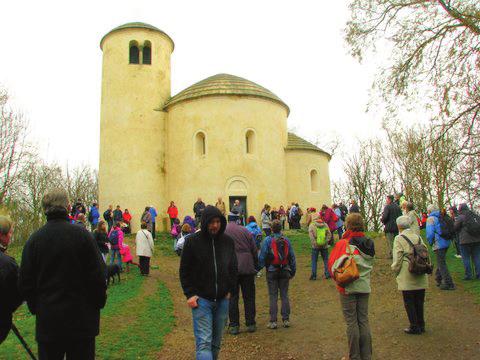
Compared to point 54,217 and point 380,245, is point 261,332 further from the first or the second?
point 380,245

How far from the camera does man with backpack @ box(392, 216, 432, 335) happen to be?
7098 mm

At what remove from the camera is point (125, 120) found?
27.4 meters

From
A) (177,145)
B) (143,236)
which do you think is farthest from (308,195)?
(143,236)

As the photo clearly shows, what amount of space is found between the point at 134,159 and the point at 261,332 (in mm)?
20787

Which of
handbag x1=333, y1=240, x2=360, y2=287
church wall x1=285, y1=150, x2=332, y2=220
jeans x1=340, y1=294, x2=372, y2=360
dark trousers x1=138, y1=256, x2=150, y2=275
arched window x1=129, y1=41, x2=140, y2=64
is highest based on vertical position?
arched window x1=129, y1=41, x2=140, y2=64

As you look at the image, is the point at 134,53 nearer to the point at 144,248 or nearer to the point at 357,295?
the point at 144,248

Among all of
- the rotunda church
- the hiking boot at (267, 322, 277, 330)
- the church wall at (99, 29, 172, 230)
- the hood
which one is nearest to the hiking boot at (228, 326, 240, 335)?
the hiking boot at (267, 322, 277, 330)

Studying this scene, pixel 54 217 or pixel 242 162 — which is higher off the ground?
pixel 242 162

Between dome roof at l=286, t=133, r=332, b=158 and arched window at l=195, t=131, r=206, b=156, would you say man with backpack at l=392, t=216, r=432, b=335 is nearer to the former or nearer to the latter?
arched window at l=195, t=131, r=206, b=156

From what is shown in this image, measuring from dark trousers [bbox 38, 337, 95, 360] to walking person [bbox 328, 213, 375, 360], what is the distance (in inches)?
132

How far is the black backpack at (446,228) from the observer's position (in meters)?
10.0

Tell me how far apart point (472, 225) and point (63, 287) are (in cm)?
986

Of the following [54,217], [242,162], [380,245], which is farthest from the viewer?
[242,162]

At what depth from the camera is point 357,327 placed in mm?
5824
